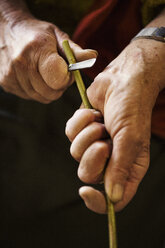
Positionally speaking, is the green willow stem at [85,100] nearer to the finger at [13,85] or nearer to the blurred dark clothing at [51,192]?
the finger at [13,85]

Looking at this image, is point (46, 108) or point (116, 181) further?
point (46, 108)

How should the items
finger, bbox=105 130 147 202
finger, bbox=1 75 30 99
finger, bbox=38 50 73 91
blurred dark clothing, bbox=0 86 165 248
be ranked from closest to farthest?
finger, bbox=105 130 147 202
finger, bbox=38 50 73 91
finger, bbox=1 75 30 99
blurred dark clothing, bbox=0 86 165 248

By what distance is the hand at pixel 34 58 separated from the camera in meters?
0.60

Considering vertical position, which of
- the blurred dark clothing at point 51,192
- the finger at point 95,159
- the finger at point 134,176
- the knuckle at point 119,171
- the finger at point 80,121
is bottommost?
the blurred dark clothing at point 51,192

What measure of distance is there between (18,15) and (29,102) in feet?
1.28

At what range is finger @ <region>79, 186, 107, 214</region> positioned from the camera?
45 cm

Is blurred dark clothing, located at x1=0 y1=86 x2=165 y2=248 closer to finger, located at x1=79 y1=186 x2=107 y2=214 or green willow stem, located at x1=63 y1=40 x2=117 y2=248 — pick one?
green willow stem, located at x1=63 y1=40 x2=117 y2=248

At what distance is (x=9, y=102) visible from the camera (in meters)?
1.07

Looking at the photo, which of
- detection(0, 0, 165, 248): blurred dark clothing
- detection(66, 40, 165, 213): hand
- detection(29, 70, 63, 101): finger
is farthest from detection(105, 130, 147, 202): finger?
detection(0, 0, 165, 248): blurred dark clothing

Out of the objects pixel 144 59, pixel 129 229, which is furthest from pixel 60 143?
pixel 144 59

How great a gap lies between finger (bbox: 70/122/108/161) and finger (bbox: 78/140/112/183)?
0.01m

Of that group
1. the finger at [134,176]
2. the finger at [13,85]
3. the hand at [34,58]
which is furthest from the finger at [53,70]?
the finger at [134,176]

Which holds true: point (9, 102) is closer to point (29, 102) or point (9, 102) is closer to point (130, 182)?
point (29, 102)

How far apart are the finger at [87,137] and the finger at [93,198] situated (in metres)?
0.06
